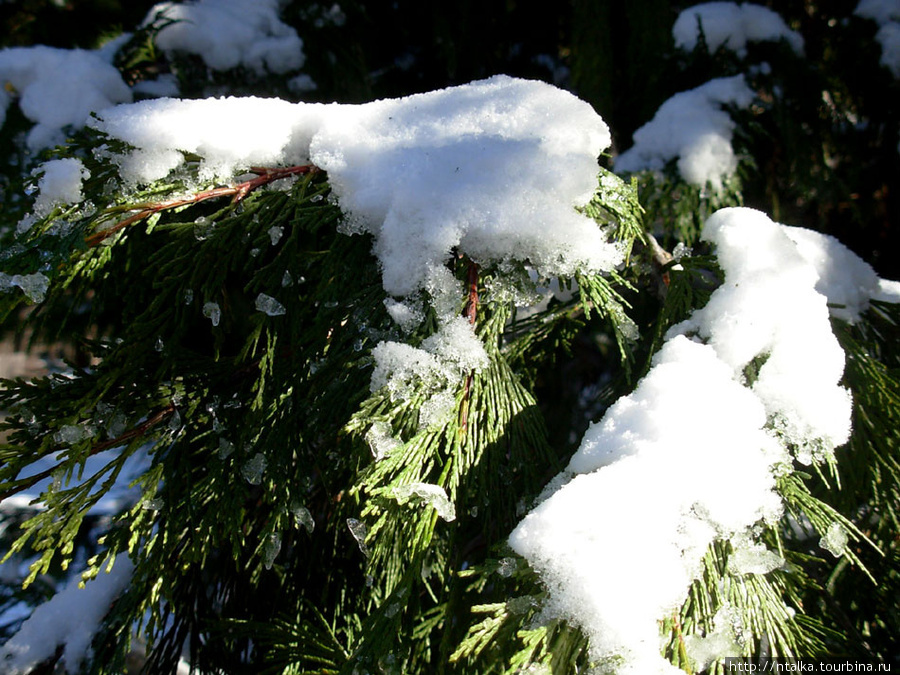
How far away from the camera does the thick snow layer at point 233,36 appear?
1898 mm

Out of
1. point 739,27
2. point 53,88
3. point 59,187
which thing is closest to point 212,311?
point 59,187

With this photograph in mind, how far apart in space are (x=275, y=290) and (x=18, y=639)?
113cm

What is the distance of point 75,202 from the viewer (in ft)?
2.87

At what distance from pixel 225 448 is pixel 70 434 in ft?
0.74

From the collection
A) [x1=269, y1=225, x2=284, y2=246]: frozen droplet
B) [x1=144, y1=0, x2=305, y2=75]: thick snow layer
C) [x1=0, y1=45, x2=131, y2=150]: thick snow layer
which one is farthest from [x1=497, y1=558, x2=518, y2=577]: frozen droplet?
[x1=144, y1=0, x2=305, y2=75]: thick snow layer

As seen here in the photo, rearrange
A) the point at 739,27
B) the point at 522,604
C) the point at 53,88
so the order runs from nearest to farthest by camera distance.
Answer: the point at 522,604
the point at 53,88
the point at 739,27

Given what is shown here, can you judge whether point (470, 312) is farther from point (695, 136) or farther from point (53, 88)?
point (53, 88)

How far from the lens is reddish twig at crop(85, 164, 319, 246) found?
2.73ft

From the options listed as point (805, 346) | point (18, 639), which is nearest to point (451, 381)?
point (805, 346)

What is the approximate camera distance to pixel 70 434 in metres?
0.81

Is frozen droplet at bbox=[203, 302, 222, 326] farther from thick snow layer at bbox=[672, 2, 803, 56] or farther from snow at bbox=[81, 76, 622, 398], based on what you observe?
thick snow layer at bbox=[672, 2, 803, 56]

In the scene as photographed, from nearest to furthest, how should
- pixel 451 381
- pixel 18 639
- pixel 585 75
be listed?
1. pixel 451 381
2. pixel 18 639
3. pixel 585 75

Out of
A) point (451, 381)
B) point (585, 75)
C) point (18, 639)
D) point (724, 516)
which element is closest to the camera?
point (724, 516)

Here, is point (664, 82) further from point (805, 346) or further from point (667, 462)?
point (667, 462)
